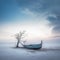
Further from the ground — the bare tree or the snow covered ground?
the bare tree

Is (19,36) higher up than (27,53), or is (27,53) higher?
(19,36)

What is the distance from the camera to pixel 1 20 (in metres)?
1.91

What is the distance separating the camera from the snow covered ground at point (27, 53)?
6.08ft

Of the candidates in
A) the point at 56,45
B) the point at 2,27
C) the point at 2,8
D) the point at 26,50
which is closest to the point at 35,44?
the point at 26,50

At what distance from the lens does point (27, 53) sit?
1863 mm

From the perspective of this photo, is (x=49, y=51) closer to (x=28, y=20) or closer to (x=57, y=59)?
(x=57, y=59)

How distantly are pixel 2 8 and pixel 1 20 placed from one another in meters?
0.17

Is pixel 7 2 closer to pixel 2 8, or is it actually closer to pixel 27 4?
pixel 2 8

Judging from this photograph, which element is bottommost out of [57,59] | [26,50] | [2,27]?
[57,59]

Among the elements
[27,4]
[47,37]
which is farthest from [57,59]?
[27,4]

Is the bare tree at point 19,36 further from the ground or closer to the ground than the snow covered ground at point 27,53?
further from the ground

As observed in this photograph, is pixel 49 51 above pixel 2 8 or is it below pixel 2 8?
below

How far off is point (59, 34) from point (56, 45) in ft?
0.52

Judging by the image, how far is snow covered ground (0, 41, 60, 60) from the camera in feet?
6.08
